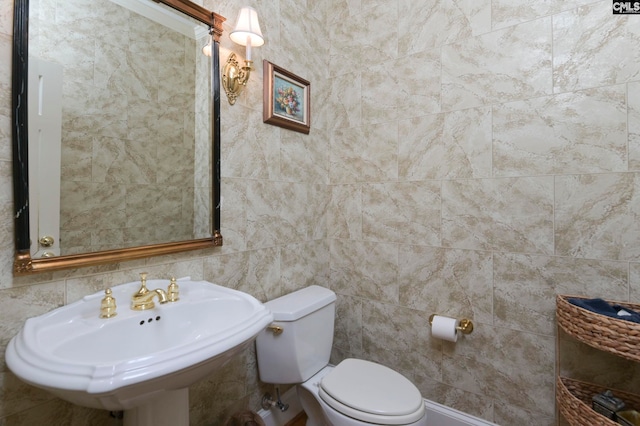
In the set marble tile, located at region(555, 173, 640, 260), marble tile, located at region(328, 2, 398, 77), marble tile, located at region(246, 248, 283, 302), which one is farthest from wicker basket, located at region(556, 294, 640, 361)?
marble tile, located at region(328, 2, 398, 77)

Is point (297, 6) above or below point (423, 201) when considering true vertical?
above

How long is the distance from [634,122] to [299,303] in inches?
61.0

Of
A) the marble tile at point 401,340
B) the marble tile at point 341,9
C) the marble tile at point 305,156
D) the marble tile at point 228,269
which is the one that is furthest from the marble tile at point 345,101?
the marble tile at point 401,340

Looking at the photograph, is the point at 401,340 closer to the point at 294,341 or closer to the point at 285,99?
the point at 294,341

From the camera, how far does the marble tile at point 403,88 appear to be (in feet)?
5.24

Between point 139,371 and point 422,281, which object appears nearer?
point 139,371

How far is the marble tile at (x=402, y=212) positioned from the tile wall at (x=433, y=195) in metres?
0.01

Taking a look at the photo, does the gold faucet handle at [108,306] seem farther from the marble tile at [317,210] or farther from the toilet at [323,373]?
the marble tile at [317,210]

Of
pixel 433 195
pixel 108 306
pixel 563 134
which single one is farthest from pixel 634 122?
pixel 108 306

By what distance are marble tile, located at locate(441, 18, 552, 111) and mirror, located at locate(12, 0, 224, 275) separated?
1.12 metres

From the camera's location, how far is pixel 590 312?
1047 millimetres

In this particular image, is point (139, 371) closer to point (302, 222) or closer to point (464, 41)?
point (302, 222)

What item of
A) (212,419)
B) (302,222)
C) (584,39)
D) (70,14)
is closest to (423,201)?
(302,222)

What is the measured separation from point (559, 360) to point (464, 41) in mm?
1503
